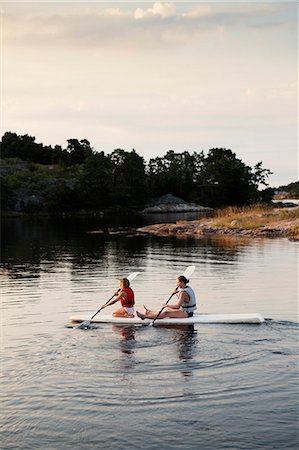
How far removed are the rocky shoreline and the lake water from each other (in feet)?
93.3

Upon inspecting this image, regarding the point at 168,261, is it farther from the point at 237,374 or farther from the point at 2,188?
the point at 2,188

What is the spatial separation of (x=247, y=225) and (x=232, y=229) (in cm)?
161

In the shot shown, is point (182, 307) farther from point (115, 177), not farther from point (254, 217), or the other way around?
point (115, 177)

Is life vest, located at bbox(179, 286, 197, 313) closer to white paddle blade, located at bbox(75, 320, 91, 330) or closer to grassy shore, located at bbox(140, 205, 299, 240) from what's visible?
white paddle blade, located at bbox(75, 320, 91, 330)

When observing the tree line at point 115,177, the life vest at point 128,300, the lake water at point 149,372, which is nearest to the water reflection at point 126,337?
the lake water at point 149,372

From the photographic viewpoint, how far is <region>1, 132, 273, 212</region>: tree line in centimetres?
13025

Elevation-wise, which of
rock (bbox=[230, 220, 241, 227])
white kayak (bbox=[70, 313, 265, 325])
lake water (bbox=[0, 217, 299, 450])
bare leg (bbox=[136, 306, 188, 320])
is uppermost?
rock (bbox=[230, 220, 241, 227])

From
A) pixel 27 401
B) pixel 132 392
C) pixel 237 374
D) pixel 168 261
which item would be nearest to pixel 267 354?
pixel 237 374

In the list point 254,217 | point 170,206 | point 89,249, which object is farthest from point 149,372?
point 170,206

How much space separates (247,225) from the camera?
6625 cm

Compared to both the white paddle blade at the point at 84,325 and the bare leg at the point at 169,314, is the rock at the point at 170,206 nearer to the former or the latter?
the bare leg at the point at 169,314

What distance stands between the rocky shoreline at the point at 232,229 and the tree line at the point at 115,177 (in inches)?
2178

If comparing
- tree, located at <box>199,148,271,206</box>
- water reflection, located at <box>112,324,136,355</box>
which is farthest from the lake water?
tree, located at <box>199,148,271,206</box>

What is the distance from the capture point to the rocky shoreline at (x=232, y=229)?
60.4m
